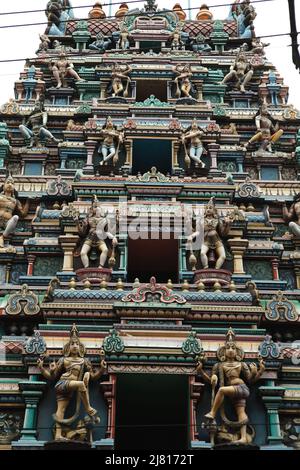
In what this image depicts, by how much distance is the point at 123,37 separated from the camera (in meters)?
31.9

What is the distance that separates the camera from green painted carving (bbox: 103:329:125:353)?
1636 cm

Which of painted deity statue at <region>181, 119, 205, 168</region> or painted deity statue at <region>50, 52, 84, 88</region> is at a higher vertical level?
painted deity statue at <region>50, 52, 84, 88</region>

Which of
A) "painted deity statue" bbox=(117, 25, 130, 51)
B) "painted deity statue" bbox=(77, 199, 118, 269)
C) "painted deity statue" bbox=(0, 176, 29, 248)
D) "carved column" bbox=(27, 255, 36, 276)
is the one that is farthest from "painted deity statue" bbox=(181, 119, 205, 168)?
"painted deity statue" bbox=(117, 25, 130, 51)

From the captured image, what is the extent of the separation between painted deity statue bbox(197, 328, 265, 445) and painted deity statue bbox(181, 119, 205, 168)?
8511mm

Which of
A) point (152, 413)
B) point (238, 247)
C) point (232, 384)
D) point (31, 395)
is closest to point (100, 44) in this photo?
Answer: point (238, 247)

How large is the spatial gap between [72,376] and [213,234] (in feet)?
20.2

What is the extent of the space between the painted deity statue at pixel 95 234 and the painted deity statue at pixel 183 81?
8.57 m

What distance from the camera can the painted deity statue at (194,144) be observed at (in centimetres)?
2423

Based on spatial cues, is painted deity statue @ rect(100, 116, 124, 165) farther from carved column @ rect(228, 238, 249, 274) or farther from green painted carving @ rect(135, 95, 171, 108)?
carved column @ rect(228, 238, 249, 274)

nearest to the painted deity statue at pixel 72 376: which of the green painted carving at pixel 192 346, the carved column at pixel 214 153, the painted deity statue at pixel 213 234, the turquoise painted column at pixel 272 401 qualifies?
the green painted carving at pixel 192 346

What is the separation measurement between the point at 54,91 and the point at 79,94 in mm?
934

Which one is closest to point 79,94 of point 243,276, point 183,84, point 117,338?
point 183,84

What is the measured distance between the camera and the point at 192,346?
1647cm

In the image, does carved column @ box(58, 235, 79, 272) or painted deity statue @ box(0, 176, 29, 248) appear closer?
carved column @ box(58, 235, 79, 272)
